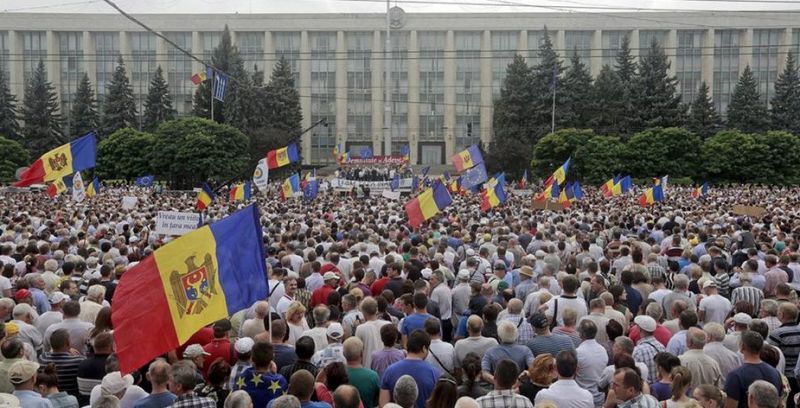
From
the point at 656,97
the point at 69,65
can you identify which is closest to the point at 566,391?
the point at 656,97

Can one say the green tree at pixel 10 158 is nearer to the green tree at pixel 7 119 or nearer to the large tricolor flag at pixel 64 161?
the green tree at pixel 7 119

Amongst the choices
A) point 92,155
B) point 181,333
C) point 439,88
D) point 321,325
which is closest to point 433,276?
point 321,325

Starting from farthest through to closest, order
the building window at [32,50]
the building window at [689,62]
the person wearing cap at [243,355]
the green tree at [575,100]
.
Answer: the building window at [32,50]
the building window at [689,62]
the green tree at [575,100]
the person wearing cap at [243,355]

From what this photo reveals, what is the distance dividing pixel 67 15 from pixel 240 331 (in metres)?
91.0

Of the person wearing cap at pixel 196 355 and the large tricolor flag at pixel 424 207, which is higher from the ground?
the large tricolor flag at pixel 424 207

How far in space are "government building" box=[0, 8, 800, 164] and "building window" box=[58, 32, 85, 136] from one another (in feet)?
0.40

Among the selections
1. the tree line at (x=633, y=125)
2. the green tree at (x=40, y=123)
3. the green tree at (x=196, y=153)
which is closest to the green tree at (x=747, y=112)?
the tree line at (x=633, y=125)

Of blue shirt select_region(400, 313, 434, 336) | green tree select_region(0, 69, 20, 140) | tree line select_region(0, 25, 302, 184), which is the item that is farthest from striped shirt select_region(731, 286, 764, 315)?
green tree select_region(0, 69, 20, 140)

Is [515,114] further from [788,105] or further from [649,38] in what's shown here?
[649,38]

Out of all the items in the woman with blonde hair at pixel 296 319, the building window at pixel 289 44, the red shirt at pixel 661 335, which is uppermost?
the building window at pixel 289 44

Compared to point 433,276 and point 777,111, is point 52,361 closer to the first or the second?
point 433,276

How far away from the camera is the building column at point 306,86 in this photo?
9019 centimetres

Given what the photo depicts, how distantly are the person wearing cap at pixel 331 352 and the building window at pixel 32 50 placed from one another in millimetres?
91539

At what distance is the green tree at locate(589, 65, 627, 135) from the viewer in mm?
67250
